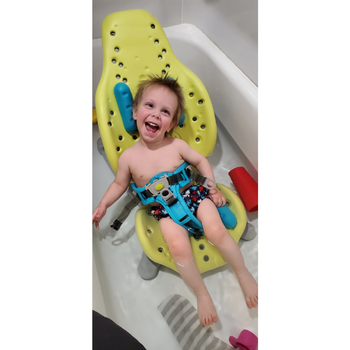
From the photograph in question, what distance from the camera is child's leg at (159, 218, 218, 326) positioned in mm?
907

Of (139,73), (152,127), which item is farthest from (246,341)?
(139,73)

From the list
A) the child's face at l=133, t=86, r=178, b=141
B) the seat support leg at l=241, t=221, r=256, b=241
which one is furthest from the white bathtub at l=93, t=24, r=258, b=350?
the child's face at l=133, t=86, r=178, b=141

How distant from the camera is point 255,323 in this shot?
886 millimetres

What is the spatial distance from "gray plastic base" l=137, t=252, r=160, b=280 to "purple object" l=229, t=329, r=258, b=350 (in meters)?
0.32

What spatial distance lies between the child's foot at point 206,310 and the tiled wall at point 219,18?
0.74 m

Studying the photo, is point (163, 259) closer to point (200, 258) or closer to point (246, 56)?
point (200, 258)

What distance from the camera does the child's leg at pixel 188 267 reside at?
2.97ft

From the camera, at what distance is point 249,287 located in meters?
0.90

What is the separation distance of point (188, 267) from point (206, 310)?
0.13 meters

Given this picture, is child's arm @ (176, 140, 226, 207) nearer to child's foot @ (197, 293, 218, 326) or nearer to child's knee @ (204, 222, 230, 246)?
child's knee @ (204, 222, 230, 246)

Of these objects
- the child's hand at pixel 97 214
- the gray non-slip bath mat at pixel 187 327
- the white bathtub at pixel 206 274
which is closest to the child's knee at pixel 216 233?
the white bathtub at pixel 206 274

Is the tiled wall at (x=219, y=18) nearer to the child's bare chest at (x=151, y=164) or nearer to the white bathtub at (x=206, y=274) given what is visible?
the white bathtub at (x=206, y=274)

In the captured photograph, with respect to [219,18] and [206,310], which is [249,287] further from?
[219,18]
